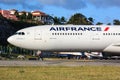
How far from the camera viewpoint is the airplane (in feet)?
146

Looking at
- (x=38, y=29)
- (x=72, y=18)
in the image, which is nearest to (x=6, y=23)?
(x=72, y=18)

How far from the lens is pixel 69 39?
44375mm

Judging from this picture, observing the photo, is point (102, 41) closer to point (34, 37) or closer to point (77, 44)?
point (77, 44)

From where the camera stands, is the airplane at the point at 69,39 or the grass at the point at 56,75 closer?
the grass at the point at 56,75

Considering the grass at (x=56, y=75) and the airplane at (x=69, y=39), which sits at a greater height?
the airplane at (x=69, y=39)

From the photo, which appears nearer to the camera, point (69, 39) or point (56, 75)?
point (56, 75)

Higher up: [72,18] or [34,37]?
[72,18]

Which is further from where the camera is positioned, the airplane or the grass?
the airplane

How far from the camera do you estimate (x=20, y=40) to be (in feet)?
147

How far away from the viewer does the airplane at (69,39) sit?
4444cm

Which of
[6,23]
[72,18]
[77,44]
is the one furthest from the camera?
[72,18]

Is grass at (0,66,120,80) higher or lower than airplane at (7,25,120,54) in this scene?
lower

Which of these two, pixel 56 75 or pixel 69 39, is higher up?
pixel 69 39

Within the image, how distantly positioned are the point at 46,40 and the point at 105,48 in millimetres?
6541
